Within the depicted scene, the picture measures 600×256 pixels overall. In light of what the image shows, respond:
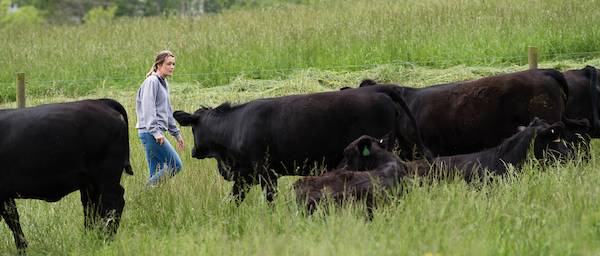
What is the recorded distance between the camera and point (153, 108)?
1014 cm

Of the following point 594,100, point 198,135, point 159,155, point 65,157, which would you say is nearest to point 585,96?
point 594,100

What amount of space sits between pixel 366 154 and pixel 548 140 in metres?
1.71

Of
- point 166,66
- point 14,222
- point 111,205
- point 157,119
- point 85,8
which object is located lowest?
point 85,8

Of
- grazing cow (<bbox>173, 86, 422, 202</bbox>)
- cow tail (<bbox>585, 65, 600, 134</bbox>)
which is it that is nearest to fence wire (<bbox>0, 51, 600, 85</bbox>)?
cow tail (<bbox>585, 65, 600, 134</bbox>)

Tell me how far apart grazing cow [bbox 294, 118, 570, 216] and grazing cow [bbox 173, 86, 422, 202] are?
0.59 meters

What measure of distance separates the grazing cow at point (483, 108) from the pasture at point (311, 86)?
82 cm

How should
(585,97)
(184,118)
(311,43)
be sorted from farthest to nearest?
(311,43) → (585,97) → (184,118)

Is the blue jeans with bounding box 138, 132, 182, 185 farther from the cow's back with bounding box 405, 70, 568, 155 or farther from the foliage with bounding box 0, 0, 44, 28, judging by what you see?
the foliage with bounding box 0, 0, 44, 28

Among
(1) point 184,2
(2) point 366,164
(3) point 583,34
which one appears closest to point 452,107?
(2) point 366,164

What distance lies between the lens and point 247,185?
9375 mm

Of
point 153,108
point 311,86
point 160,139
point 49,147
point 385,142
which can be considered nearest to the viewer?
point 49,147

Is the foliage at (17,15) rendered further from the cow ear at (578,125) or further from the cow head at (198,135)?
the cow ear at (578,125)

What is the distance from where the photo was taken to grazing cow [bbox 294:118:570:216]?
785 centimetres

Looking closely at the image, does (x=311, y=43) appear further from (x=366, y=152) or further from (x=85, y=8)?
(x=85, y=8)
